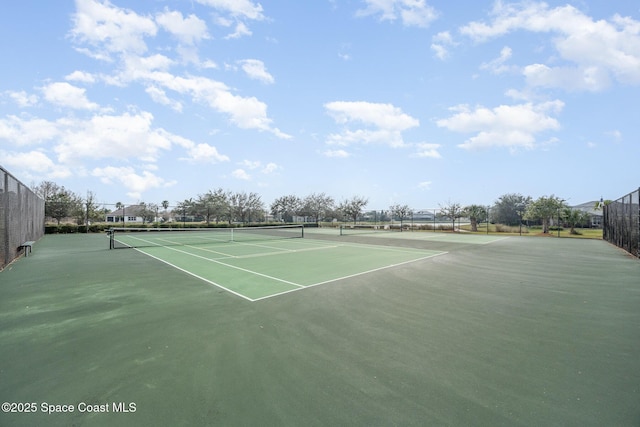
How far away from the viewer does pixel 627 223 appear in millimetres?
13352

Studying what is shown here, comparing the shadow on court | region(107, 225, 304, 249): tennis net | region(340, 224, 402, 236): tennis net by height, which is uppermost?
region(340, 224, 402, 236): tennis net

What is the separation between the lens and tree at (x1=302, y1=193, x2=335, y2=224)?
5416 centimetres

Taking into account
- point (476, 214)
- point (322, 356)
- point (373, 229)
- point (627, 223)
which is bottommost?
point (322, 356)

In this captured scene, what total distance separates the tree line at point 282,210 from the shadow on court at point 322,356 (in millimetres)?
26009

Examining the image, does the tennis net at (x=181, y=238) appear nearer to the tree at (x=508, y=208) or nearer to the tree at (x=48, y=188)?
the tree at (x=48, y=188)

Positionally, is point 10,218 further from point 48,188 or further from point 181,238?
point 48,188

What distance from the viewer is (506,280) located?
7.18 meters

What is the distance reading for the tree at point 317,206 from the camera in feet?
178

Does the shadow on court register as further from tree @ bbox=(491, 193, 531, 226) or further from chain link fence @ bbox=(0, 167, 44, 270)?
tree @ bbox=(491, 193, 531, 226)

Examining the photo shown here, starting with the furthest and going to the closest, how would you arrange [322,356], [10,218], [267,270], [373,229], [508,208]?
[508,208], [373,229], [10,218], [267,270], [322,356]

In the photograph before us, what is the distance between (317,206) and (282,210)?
698 centimetres

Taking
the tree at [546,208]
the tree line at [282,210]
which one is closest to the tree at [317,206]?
the tree line at [282,210]

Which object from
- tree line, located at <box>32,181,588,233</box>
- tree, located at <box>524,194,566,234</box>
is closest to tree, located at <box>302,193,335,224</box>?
tree line, located at <box>32,181,588,233</box>

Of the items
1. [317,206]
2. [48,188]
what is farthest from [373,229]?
[48,188]
